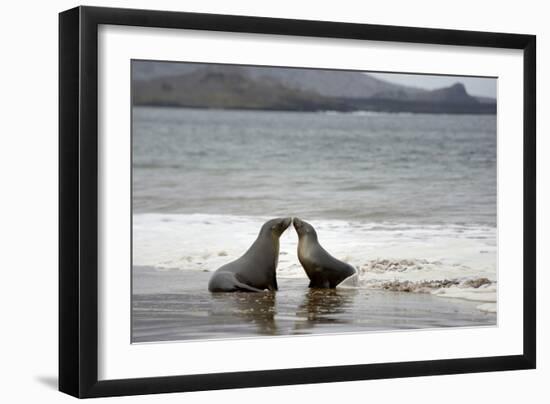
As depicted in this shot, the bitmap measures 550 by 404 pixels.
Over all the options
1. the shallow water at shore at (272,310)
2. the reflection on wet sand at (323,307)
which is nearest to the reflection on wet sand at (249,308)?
the shallow water at shore at (272,310)

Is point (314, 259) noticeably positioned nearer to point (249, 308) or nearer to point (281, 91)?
point (249, 308)

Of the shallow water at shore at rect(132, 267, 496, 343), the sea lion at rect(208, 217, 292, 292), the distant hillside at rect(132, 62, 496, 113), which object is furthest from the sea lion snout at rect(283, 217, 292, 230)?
the distant hillside at rect(132, 62, 496, 113)

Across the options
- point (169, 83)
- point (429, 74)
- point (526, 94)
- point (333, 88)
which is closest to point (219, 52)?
point (169, 83)

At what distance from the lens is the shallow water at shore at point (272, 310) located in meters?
6.50

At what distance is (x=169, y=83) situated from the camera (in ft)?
21.6

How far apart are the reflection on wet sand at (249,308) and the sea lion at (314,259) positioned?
9.7 inches

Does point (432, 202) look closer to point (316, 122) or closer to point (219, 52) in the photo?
point (316, 122)

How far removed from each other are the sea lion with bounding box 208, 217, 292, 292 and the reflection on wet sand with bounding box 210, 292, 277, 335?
0.04 m

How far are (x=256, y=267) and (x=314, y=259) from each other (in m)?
0.30

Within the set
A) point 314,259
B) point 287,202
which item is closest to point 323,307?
point 314,259

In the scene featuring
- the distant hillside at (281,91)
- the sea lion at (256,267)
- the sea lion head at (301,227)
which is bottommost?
the sea lion at (256,267)

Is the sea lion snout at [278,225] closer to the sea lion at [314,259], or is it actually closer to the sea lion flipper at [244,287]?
the sea lion at [314,259]

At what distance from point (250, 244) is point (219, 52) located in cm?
94

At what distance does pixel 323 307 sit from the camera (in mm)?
6840
